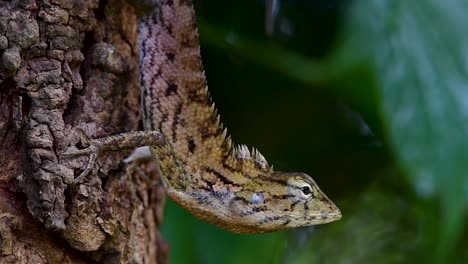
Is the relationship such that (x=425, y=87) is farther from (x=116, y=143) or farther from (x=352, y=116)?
(x=116, y=143)

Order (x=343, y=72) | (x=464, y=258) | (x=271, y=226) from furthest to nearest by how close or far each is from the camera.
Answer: (x=464, y=258)
(x=343, y=72)
(x=271, y=226)

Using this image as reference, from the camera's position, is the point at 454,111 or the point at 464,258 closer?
the point at 454,111

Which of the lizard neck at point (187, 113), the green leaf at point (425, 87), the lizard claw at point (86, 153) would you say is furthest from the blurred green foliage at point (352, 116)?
the lizard claw at point (86, 153)

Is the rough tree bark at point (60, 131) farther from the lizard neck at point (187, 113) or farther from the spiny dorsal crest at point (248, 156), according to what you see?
the spiny dorsal crest at point (248, 156)

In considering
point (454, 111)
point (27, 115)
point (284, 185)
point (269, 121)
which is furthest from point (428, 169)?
point (27, 115)

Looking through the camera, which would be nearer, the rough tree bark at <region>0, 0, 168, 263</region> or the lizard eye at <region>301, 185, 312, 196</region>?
the rough tree bark at <region>0, 0, 168, 263</region>

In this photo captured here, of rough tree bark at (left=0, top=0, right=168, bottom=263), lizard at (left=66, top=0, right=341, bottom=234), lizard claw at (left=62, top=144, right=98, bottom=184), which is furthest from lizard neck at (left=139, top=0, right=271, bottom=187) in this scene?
lizard claw at (left=62, top=144, right=98, bottom=184)

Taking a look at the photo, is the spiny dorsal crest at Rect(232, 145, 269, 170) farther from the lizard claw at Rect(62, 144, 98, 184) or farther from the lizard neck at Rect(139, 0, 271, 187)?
the lizard claw at Rect(62, 144, 98, 184)

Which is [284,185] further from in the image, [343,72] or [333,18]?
[333,18]

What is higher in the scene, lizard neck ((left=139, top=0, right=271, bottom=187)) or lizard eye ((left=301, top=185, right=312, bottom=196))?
lizard neck ((left=139, top=0, right=271, bottom=187))
